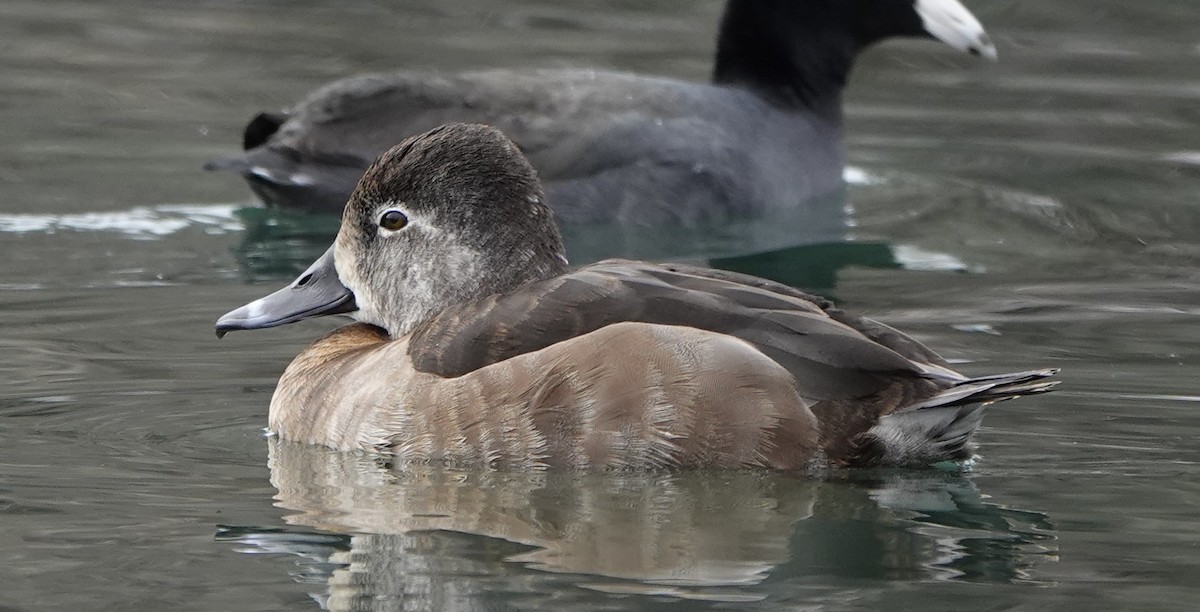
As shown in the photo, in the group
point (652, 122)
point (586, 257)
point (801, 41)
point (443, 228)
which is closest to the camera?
point (443, 228)

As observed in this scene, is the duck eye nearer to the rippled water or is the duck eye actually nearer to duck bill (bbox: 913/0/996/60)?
the rippled water

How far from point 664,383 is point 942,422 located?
2.53 feet

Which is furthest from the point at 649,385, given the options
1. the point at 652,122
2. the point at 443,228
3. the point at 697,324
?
the point at 652,122

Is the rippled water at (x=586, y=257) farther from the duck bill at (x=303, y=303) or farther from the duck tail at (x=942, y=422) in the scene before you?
the duck bill at (x=303, y=303)

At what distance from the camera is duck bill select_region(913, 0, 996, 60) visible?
33.3 feet

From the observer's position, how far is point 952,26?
10.1 meters

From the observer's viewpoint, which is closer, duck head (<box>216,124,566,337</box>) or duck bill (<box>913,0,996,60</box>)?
duck head (<box>216,124,566,337</box>)

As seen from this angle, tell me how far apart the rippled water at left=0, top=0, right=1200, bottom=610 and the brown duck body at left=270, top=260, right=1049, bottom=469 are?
96mm

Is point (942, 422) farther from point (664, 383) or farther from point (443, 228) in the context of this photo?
point (443, 228)

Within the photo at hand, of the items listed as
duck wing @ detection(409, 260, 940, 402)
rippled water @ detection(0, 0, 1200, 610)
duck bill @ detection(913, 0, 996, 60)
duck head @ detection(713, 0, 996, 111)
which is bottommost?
rippled water @ detection(0, 0, 1200, 610)

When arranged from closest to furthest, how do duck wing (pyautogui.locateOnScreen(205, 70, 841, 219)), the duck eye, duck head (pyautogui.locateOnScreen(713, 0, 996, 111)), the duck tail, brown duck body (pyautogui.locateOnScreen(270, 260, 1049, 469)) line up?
the duck tail
brown duck body (pyautogui.locateOnScreen(270, 260, 1049, 469))
the duck eye
duck wing (pyautogui.locateOnScreen(205, 70, 841, 219))
duck head (pyautogui.locateOnScreen(713, 0, 996, 111))

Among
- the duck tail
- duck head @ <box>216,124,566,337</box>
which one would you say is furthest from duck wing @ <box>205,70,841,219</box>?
the duck tail

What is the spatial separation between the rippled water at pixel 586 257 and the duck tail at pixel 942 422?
0.27 ft

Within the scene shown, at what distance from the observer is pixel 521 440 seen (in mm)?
5449
